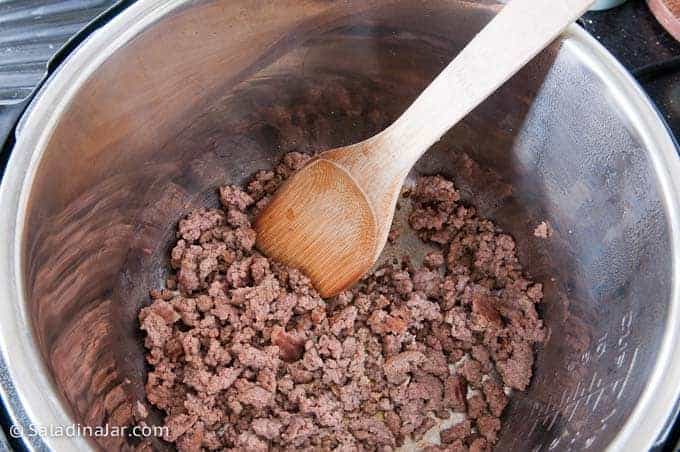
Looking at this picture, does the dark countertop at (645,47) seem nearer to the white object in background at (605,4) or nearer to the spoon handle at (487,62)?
the white object in background at (605,4)

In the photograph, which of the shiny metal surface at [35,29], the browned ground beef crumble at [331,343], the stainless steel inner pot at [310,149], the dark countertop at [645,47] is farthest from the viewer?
the dark countertop at [645,47]

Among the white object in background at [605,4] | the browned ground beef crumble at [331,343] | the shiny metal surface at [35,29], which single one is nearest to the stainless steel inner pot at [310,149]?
the browned ground beef crumble at [331,343]

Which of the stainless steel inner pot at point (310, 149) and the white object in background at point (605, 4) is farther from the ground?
the white object in background at point (605, 4)

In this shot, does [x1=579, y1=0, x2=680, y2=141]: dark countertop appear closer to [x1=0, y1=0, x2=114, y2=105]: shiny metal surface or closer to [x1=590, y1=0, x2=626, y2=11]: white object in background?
[x1=590, y1=0, x2=626, y2=11]: white object in background

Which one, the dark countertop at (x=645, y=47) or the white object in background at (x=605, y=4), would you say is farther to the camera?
the white object in background at (x=605, y=4)

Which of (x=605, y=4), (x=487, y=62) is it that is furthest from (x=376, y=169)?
(x=605, y=4)

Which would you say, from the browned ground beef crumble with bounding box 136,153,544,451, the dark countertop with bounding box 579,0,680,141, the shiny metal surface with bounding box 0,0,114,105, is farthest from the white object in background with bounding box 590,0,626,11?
the shiny metal surface with bounding box 0,0,114,105
